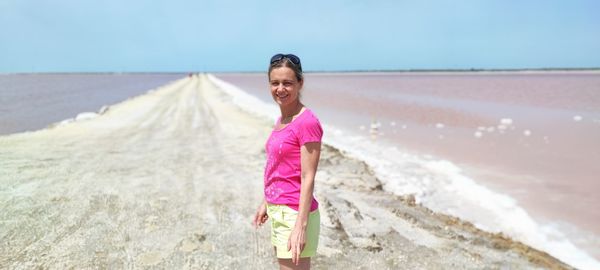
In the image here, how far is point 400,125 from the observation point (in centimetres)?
1560

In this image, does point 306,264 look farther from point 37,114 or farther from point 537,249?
point 37,114

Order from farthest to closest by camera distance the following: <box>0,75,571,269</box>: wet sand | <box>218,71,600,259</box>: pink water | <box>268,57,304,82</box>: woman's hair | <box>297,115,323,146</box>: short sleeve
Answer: <box>218,71,600,259</box>: pink water → <box>0,75,571,269</box>: wet sand → <box>268,57,304,82</box>: woman's hair → <box>297,115,323,146</box>: short sleeve

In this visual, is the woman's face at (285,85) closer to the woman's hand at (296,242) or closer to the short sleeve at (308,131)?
the short sleeve at (308,131)

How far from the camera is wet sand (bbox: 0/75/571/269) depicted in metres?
4.06

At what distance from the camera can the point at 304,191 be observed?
225cm

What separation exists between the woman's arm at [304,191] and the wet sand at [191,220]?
1.76 metres

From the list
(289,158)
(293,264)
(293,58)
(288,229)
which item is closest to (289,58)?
(293,58)

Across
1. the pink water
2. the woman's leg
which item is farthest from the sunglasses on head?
the pink water

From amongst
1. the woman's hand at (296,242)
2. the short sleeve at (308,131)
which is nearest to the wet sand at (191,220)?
the woman's hand at (296,242)

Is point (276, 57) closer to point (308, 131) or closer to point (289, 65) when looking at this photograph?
point (289, 65)

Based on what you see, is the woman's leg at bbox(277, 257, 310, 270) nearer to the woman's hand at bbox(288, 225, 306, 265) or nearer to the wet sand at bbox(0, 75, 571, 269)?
the woman's hand at bbox(288, 225, 306, 265)

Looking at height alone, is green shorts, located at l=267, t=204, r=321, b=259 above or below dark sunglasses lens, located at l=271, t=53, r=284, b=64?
below

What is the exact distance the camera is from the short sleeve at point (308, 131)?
2223mm

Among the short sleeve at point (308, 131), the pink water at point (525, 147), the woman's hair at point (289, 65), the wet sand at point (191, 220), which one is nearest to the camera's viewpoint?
the short sleeve at point (308, 131)
